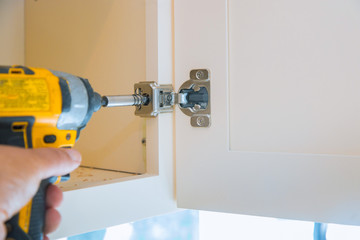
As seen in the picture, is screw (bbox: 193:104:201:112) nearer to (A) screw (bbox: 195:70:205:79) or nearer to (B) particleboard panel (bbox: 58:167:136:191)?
(A) screw (bbox: 195:70:205:79)

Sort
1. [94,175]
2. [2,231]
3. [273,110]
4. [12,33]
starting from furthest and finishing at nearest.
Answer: [12,33] < [94,175] < [273,110] < [2,231]

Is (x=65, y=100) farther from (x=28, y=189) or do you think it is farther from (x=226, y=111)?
(x=226, y=111)

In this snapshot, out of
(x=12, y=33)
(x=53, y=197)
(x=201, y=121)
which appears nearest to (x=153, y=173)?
(x=201, y=121)

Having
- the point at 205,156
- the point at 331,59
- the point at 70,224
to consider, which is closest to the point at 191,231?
the point at 205,156

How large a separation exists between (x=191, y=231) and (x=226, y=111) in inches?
16.9

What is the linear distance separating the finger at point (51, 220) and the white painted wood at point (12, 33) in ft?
3.00

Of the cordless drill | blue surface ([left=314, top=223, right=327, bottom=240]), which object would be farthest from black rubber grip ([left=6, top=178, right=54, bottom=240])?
blue surface ([left=314, top=223, right=327, bottom=240])

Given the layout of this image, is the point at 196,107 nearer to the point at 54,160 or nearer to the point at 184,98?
the point at 184,98

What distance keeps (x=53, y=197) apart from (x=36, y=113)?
14 centimetres

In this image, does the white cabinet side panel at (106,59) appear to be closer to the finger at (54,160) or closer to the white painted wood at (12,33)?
the white painted wood at (12,33)

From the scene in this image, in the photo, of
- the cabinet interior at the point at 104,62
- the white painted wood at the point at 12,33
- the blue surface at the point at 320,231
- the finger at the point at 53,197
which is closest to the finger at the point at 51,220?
the finger at the point at 53,197

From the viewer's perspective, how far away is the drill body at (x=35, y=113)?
479 millimetres

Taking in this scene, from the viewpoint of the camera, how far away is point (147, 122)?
30.7 inches

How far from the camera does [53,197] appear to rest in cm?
54
